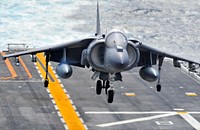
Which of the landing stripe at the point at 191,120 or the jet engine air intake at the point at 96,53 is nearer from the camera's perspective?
the jet engine air intake at the point at 96,53

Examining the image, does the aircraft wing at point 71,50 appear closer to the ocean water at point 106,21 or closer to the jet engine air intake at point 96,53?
the jet engine air intake at point 96,53

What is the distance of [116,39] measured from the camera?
58.8 metres

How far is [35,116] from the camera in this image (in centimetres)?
6962

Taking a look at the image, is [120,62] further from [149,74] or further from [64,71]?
[149,74]

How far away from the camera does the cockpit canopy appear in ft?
192

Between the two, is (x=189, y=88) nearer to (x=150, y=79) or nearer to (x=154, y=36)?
(x=150, y=79)

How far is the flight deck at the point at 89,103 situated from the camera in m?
68.2

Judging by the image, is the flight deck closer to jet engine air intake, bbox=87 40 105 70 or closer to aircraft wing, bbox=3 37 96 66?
aircraft wing, bbox=3 37 96 66

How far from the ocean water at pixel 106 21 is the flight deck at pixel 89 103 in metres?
30.5

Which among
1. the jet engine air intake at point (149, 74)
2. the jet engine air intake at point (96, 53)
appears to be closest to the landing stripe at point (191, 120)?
the jet engine air intake at point (149, 74)

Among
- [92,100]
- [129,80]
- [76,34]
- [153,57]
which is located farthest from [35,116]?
[76,34]

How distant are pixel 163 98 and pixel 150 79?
13445 millimetres

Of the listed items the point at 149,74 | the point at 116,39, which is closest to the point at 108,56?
the point at 116,39

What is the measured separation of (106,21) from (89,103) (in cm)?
6124
